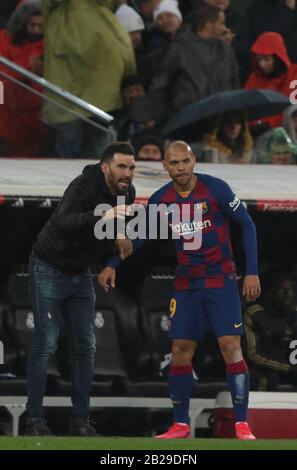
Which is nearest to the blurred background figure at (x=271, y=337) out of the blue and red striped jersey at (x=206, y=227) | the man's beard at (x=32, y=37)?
the blue and red striped jersey at (x=206, y=227)

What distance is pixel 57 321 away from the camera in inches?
427

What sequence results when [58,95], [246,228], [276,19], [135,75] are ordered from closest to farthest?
1. [246,228]
2. [58,95]
3. [135,75]
4. [276,19]

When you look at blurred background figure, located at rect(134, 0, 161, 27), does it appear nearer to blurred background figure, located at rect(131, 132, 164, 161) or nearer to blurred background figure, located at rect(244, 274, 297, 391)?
blurred background figure, located at rect(131, 132, 164, 161)

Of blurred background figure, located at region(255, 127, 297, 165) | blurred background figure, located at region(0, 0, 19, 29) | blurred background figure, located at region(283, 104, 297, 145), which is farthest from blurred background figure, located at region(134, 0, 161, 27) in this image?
blurred background figure, located at region(255, 127, 297, 165)

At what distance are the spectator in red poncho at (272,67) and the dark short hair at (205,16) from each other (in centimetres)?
46

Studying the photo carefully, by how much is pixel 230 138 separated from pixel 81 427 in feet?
12.4

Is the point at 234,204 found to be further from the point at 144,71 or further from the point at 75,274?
the point at 144,71

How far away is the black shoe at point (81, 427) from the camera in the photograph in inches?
424

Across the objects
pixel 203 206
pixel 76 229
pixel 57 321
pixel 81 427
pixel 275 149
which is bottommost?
pixel 81 427

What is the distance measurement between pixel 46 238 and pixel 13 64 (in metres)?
2.46

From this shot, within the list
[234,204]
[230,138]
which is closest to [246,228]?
[234,204]

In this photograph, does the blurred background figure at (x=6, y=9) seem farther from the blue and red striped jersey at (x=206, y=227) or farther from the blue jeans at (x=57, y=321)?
the blue and red striped jersey at (x=206, y=227)

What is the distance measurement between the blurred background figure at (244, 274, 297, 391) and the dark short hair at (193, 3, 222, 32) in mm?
2646
